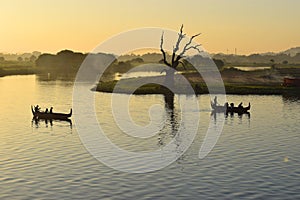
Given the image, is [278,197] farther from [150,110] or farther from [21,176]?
[150,110]

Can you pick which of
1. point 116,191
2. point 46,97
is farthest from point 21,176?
point 46,97

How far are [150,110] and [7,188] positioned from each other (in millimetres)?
44590

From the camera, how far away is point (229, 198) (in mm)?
29781

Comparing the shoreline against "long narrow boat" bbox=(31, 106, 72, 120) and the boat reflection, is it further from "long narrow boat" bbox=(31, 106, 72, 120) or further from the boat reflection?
"long narrow boat" bbox=(31, 106, 72, 120)

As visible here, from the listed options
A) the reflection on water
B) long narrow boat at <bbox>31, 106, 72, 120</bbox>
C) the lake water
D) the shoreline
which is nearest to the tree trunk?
the shoreline

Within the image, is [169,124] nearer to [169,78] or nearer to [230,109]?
[230,109]

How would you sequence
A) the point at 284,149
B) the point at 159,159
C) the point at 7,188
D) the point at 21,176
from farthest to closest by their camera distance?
the point at 284,149 < the point at 159,159 < the point at 21,176 < the point at 7,188

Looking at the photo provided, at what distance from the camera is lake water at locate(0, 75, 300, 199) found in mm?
31328

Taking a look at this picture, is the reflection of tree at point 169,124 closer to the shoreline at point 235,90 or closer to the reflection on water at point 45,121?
the shoreline at point 235,90

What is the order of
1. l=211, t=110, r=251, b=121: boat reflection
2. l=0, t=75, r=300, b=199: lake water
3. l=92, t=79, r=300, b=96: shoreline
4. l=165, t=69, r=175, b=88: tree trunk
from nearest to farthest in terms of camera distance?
1. l=0, t=75, r=300, b=199: lake water
2. l=211, t=110, r=251, b=121: boat reflection
3. l=92, t=79, r=300, b=96: shoreline
4. l=165, t=69, r=175, b=88: tree trunk

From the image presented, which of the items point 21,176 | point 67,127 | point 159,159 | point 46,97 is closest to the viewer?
point 21,176

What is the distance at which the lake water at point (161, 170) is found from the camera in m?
31.3

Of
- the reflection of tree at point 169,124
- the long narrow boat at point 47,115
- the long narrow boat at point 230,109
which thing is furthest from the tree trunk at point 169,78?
the long narrow boat at point 47,115

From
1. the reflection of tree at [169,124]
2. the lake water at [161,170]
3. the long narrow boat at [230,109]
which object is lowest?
the lake water at [161,170]
